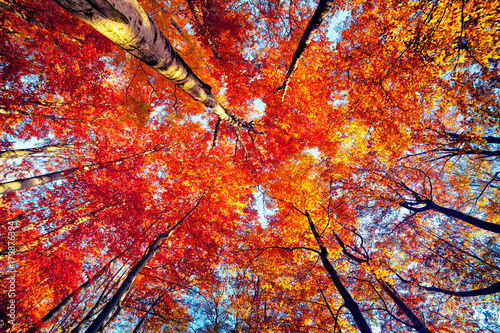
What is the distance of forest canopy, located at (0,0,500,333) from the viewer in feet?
18.6

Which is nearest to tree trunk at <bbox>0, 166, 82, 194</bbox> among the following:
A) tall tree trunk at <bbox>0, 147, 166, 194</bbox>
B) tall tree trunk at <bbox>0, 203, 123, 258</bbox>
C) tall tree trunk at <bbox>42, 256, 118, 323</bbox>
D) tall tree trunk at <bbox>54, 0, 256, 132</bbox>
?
tall tree trunk at <bbox>0, 147, 166, 194</bbox>

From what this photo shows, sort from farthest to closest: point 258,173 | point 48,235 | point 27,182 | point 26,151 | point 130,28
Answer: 1. point 258,173
2. point 48,235
3. point 26,151
4. point 27,182
5. point 130,28

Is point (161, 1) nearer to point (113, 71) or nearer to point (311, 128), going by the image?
point (113, 71)

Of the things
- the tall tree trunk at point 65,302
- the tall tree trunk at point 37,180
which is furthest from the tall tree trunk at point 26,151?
the tall tree trunk at point 65,302

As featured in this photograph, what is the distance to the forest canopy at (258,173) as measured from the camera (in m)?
5.66

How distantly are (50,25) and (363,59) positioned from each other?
13937 millimetres

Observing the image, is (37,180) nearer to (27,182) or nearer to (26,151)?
(27,182)

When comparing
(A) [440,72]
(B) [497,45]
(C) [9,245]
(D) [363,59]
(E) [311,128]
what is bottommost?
(C) [9,245]

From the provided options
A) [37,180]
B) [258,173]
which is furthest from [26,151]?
[258,173]

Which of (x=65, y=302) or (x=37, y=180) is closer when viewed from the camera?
(x=37, y=180)

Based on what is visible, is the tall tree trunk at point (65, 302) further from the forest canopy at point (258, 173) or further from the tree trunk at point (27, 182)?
the tree trunk at point (27, 182)

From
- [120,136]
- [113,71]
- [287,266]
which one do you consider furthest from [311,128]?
[113,71]

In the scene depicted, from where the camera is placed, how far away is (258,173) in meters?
11.5

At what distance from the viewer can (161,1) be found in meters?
9.81
